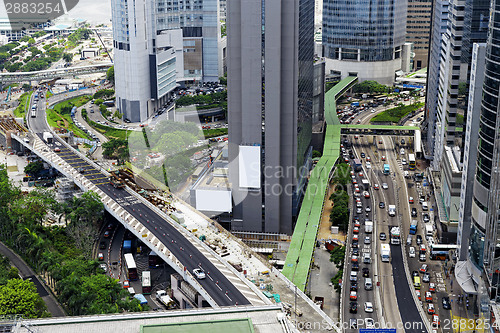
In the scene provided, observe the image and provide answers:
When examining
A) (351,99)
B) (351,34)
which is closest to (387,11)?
(351,34)

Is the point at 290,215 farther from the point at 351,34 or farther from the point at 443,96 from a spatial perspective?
the point at 351,34

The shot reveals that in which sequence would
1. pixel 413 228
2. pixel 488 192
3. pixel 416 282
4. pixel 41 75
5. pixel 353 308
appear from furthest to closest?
pixel 41 75 < pixel 413 228 < pixel 416 282 < pixel 353 308 < pixel 488 192

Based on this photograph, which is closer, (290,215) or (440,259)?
(440,259)

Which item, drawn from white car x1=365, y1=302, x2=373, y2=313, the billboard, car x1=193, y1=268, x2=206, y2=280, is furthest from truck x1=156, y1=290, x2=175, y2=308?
white car x1=365, y1=302, x2=373, y2=313

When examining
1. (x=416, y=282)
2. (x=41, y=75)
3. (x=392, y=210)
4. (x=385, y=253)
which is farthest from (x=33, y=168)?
(x=416, y=282)

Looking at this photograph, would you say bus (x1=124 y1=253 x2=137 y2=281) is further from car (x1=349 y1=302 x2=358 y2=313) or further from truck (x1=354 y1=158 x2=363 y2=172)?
truck (x1=354 y1=158 x2=363 y2=172)

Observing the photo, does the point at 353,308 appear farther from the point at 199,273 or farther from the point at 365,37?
the point at 365,37

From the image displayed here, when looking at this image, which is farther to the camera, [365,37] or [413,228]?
[365,37]

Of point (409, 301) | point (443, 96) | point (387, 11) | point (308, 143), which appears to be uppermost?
point (387, 11)
